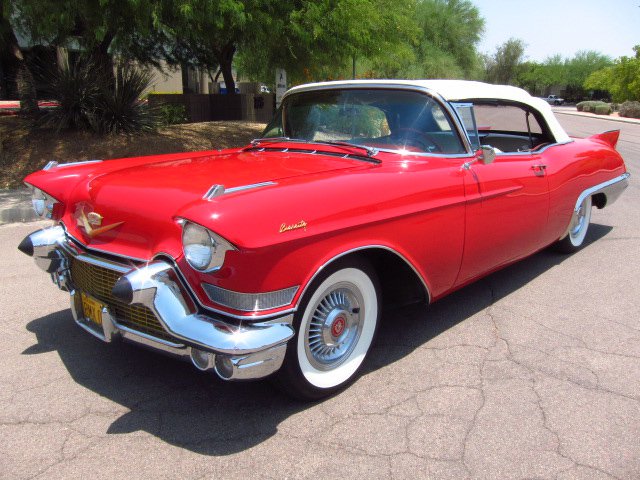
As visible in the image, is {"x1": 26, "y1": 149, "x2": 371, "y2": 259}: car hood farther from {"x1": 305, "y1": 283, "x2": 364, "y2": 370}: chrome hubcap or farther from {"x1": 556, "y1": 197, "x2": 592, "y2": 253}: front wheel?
{"x1": 556, "y1": 197, "x2": 592, "y2": 253}: front wheel

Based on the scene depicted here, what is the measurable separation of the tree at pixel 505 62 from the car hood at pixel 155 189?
72.3 metres

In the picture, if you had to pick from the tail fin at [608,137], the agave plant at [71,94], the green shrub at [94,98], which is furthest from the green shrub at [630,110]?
the agave plant at [71,94]

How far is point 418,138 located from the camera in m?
3.37

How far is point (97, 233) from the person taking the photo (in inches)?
109

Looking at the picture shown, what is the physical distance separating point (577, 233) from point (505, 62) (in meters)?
72.1

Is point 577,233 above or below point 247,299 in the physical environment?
below

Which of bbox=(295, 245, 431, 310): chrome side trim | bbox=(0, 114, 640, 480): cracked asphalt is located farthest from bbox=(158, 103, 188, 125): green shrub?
bbox=(295, 245, 431, 310): chrome side trim

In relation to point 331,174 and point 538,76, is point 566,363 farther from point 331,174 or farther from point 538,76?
point 538,76

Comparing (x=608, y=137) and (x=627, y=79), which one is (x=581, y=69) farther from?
(x=608, y=137)

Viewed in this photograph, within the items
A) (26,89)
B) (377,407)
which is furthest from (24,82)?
(377,407)

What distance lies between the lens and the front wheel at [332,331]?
2.57 metres

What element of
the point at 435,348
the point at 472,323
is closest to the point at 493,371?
the point at 435,348

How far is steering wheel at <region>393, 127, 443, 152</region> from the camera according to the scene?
336cm

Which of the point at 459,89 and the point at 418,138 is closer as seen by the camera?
the point at 418,138
